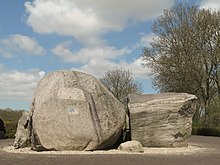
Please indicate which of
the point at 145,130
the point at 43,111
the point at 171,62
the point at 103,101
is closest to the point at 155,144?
the point at 145,130

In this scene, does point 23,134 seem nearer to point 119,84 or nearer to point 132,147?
point 132,147

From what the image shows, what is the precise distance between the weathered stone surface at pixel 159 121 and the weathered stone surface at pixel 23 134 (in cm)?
546

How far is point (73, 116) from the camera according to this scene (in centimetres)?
1738

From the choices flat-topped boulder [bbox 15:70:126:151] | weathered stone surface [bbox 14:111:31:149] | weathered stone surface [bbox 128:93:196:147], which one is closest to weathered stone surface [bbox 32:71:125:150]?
flat-topped boulder [bbox 15:70:126:151]

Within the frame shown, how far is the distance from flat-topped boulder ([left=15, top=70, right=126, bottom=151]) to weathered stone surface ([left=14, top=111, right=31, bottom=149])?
1.95 m

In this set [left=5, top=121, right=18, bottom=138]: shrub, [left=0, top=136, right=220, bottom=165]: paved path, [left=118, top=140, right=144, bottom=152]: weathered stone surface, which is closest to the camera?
[left=0, top=136, right=220, bottom=165]: paved path

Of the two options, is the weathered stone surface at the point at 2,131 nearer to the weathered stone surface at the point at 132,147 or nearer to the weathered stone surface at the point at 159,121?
the weathered stone surface at the point at 159,121

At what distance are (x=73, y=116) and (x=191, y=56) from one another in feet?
87.2

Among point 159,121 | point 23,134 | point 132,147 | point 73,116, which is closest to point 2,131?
point 23,134

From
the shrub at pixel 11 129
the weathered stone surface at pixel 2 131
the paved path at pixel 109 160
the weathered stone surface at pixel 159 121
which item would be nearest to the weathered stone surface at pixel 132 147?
the paved path at pixel 109 160

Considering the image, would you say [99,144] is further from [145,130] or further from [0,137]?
[0,137]

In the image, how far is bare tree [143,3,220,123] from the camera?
134ft

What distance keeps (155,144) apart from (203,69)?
941 inches

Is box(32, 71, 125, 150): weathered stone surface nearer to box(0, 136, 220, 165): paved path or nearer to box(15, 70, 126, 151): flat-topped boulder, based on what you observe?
box(15, 70, 126, 151): flat-topped boulder
